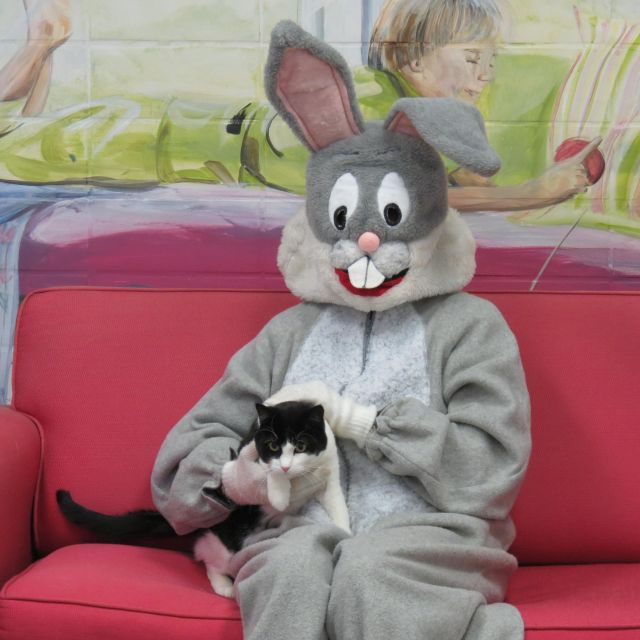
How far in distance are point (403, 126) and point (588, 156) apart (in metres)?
0.66

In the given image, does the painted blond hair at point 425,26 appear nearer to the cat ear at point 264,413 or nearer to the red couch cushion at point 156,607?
the cat ear at point 264,413

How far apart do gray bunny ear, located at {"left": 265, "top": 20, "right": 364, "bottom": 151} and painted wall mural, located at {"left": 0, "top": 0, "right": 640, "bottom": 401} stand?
0.48m

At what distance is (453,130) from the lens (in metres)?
1.55

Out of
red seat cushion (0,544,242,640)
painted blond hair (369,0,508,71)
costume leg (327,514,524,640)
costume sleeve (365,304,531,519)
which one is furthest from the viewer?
painted blond hair (369,0,508,71)

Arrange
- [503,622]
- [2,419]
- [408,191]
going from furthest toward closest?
[2,419], [408,191], [503,622]

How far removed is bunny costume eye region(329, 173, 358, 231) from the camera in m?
1.68

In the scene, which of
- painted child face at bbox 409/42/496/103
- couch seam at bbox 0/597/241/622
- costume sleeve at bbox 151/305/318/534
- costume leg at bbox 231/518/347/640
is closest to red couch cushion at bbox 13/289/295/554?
costume sleeve at bbox 151/305/318/534

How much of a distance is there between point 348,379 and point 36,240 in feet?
2.84

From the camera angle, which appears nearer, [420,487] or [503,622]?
[503,622]

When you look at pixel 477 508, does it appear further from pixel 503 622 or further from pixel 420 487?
pixel 503 622

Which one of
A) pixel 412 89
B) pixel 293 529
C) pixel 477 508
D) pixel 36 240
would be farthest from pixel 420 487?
pixel 36 240

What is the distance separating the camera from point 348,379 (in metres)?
1.71

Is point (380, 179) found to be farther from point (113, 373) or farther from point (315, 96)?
point (113, 373)

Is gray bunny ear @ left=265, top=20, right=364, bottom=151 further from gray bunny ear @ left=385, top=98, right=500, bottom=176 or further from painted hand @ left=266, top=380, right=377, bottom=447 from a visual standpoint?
painted hand @ left=266, top=380, right=377, bottom=447
